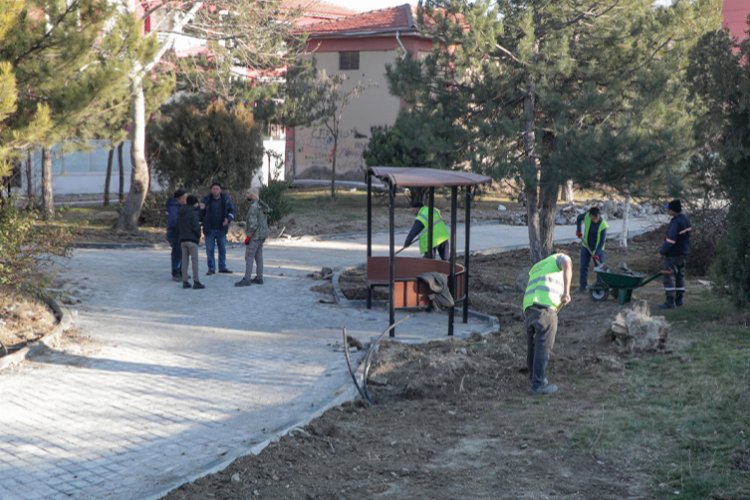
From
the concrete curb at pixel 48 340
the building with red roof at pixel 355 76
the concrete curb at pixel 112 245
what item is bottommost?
the concrete curb at pixel 48 340

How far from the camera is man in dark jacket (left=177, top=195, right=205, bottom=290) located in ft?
51.7

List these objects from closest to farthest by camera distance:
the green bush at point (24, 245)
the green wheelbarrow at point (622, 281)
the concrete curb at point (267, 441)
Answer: the concrete curb at point (267, 441) < the green bush at point (24, 245) < the green wheelbarrow at point (622, 281)

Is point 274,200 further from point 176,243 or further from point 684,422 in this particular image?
point 684,422

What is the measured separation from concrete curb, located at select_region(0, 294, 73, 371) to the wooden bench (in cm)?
437

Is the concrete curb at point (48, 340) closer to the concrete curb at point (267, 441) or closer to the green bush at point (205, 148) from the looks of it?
the concrete curb at point (267, 441)

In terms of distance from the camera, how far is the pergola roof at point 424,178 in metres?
11.9

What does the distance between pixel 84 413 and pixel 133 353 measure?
255 cm

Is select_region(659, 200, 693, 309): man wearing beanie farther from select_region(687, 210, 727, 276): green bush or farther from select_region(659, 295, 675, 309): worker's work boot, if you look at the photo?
select_region(687, 210, 727, 276): green bush

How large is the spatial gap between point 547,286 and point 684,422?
1.93m

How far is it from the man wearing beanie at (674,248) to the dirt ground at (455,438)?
284 centimetres

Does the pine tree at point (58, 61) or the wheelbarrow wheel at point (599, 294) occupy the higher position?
the pine tree at point (58, 61)

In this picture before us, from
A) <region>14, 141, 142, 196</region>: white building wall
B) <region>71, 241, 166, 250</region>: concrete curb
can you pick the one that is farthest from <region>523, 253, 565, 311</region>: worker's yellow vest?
<region>14, 141, 142, 196</region>: white building wall

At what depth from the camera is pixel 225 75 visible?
23719 mm

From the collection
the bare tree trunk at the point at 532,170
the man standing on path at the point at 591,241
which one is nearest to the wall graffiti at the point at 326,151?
the bare tree trunk at the point at 532,170
